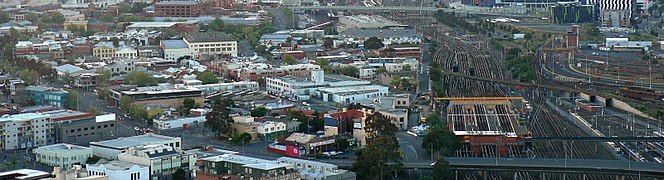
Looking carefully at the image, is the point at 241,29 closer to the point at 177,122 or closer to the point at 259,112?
the point at 259,112

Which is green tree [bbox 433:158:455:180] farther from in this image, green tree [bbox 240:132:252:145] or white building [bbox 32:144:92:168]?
white building [bbox 32:144:92:168]

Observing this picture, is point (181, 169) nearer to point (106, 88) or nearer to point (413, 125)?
point (413, 125)

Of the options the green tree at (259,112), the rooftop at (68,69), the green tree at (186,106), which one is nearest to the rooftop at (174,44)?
the rooftop at (68,69)

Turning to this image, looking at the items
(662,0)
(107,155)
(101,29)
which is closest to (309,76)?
(107,155)

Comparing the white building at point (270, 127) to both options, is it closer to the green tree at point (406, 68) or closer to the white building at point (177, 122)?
the white building at point (177, 122)

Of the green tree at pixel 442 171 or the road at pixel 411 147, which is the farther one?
the road at pixel 411 147

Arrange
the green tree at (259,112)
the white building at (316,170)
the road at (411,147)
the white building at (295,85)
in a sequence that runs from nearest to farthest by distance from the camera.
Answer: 1. the white building at (316,170)
2. the road at (411,147)
3. the green tree at (259,112)
4. the white building at (295,85)

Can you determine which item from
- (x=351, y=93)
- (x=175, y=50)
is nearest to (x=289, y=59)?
(x=175, y=50)
